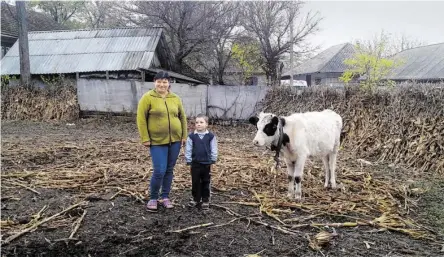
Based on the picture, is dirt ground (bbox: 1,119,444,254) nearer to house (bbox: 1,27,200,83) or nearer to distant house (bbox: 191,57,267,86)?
house (bbox: 1,27,200,83)

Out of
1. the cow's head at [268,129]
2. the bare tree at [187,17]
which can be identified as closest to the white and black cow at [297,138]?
the cow's head at [268,129]

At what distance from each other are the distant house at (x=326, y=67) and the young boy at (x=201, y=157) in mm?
34137

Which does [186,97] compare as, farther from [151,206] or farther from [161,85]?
[151,206]

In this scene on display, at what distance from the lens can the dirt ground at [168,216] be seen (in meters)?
4.06

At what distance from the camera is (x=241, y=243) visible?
420 cm

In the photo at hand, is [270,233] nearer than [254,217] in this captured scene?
Yes

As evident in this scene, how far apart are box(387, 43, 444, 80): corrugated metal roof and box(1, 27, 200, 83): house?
1918 cm

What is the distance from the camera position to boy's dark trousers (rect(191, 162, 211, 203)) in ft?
17.0

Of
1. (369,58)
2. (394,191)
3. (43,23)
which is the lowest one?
→ (394,191)

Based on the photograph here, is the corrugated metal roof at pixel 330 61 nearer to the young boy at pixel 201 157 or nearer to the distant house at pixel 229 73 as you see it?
the distant house at pixel 229 73

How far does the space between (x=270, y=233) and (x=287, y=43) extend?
2721cm

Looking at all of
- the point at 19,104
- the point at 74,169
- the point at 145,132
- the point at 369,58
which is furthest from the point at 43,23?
the point at 145,132

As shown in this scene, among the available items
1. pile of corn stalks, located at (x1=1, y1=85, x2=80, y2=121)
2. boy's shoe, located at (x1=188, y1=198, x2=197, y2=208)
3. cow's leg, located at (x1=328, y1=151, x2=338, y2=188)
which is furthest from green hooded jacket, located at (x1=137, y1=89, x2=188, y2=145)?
pile of corn stalks, located at (x1=1, y1=85, x2=80, y2=121)

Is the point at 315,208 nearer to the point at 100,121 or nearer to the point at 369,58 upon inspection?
the point at 100,121
